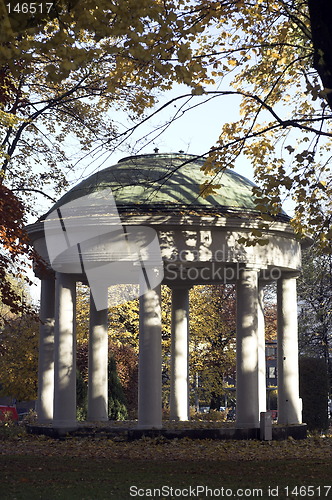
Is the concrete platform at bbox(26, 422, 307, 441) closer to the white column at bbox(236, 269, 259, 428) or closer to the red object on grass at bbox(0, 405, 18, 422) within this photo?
the white column at bbox(236, 269, 259, 428)

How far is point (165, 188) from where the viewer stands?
27688 mm

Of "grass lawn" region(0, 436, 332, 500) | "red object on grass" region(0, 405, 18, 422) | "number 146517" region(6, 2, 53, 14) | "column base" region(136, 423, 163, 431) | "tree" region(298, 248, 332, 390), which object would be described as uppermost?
"number 146517" region(6, 2, 53, 14)

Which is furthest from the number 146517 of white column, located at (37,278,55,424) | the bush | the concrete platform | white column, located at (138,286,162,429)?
the bush

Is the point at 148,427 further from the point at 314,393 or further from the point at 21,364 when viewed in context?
the point at 21,364

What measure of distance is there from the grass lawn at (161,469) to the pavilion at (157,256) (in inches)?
89.8

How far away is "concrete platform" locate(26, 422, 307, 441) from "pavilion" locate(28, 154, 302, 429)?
1.00ft

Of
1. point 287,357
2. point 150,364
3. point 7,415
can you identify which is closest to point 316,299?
point 287,357

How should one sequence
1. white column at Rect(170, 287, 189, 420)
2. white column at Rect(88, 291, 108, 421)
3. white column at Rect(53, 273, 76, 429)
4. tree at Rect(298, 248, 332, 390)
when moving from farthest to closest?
tree at Rect(298, 248, 332, 390) < white column at Rect(170, 287, 189, 420) < white column at Rect(88, 291, 108, 421) < white column at Rect(53, 273, 76, 429)

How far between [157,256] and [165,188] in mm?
2815

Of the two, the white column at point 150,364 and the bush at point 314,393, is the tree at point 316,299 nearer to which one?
the bush at point 314,393

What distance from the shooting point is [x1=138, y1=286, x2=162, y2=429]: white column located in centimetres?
2586

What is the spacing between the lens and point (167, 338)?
165 feet

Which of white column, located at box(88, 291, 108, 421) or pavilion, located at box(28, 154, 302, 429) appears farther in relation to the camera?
white column, located at box(88, 291, 108, 421)

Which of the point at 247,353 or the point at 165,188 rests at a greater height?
the point at 165,188
